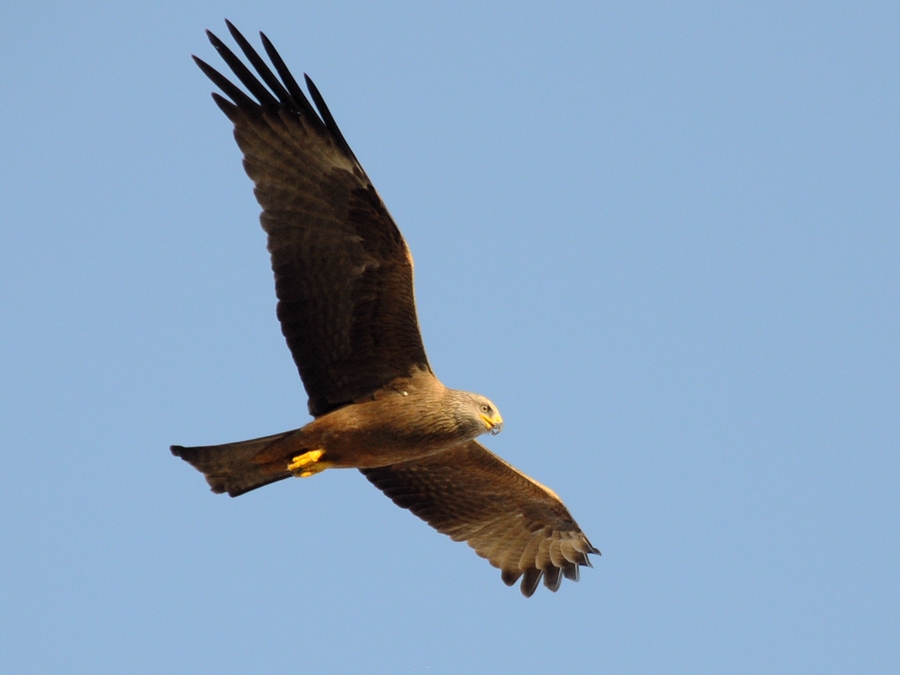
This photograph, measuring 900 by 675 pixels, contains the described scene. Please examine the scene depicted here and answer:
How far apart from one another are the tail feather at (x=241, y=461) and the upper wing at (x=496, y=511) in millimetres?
1561

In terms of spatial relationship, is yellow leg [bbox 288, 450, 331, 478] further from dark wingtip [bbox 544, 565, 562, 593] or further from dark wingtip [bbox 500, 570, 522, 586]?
dark wingtip [bbox 544, 565, 562, 593]

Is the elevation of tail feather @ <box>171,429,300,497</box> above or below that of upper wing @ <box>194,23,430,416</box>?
below

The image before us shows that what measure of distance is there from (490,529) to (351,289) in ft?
10.6

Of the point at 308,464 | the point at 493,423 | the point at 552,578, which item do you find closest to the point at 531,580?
the point at 552,578

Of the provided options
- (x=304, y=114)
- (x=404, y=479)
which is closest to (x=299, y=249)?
(x=304, y=114)

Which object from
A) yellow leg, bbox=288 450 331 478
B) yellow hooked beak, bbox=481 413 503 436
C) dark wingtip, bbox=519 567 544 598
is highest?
yellow hooked beak, bbox=481 413 503 436

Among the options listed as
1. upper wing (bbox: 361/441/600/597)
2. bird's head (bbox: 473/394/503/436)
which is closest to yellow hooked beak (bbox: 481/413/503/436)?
bird's head (bbox: 473/394/503/436)

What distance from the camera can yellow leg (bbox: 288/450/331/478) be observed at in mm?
8984

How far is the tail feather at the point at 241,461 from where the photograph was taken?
29.4 ft

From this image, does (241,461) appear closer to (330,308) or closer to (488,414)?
(330,308)

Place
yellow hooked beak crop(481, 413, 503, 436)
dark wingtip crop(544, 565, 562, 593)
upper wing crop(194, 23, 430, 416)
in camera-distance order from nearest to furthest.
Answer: upper wing crop(194, 23, 430, 416), yellow hooked beak crop(481, 413, 503, 436), dark wingtip crop(544, 565, 562, 593)

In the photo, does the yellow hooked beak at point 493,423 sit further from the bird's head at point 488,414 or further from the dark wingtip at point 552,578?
the dark wingtip at point 552,578

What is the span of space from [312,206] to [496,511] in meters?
3.66

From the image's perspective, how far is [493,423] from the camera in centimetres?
898
